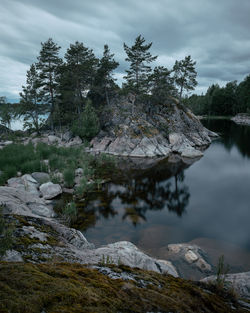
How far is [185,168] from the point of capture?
24.9 meters

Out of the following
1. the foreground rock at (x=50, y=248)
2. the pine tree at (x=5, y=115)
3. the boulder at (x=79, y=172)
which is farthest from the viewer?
the pine tree at (x=5, y=115)

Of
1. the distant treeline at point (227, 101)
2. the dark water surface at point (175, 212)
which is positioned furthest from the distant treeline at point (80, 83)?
the distant treeline at point (227, 101)

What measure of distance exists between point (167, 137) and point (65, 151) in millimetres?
21482

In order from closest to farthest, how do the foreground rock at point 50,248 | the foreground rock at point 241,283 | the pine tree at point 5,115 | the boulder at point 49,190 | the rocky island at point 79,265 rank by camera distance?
the rocky island at point 79,265
the foreground rock at point 50,248
the foreground rock at point 241,283
the boulder at point 49,190
the pine tree at point 5,115

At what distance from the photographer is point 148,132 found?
34.2m

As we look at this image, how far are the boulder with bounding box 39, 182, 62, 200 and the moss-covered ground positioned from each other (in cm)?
1048

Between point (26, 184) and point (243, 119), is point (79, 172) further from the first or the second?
point (243, 119)

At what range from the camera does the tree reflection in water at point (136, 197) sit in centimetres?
1264

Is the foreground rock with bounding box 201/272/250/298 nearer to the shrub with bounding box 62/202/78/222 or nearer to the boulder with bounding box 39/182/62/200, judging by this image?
the shrub with bounding box 62/202/78/222

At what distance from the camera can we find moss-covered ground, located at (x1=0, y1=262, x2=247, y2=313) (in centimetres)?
211

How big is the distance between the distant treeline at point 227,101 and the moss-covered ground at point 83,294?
93244 mm

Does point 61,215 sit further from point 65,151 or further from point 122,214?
point 65,151

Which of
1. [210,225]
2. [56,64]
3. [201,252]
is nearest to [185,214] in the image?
[210,225]

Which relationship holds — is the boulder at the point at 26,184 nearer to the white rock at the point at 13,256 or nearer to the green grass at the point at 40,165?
the green grass at the point at 40,165
